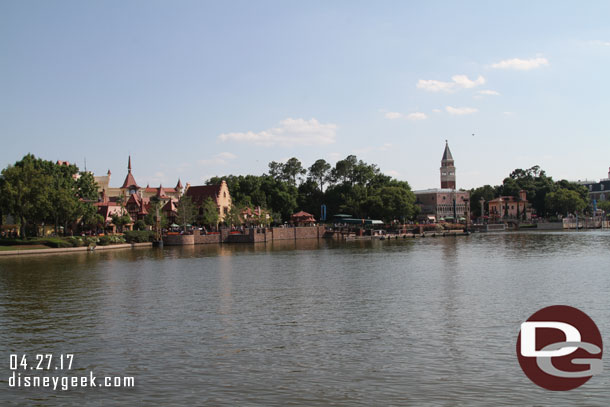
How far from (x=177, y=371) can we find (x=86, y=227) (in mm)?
83981

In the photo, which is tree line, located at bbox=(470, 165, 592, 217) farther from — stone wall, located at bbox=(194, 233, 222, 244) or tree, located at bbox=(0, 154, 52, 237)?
tree, located at bbox=(0, 154, 52, 237)

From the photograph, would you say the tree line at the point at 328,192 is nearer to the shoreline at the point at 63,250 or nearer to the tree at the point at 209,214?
the tree at the point at 209,214

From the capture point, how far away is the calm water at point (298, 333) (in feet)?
47.8

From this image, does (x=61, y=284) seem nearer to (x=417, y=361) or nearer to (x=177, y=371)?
(x=177, y=371)

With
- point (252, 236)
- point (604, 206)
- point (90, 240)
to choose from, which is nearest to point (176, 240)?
point (252, 236)

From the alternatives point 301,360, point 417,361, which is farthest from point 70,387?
point 417,361

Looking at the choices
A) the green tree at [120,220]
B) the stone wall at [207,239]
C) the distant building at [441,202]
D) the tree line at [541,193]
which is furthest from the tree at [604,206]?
the green tree at [120,220]

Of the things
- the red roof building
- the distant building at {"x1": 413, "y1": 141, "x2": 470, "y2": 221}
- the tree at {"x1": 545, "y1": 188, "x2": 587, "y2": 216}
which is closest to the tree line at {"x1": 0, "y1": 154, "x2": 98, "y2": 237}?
the red roof building

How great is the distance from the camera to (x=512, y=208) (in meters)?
170

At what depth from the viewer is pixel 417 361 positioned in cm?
1706

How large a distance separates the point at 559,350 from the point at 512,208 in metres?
162

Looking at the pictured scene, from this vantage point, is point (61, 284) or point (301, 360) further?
point (61, 284)

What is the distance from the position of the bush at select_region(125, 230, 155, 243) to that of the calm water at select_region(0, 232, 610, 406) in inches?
1863

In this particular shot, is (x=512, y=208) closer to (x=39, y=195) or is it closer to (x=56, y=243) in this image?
(x=56, y=243)
